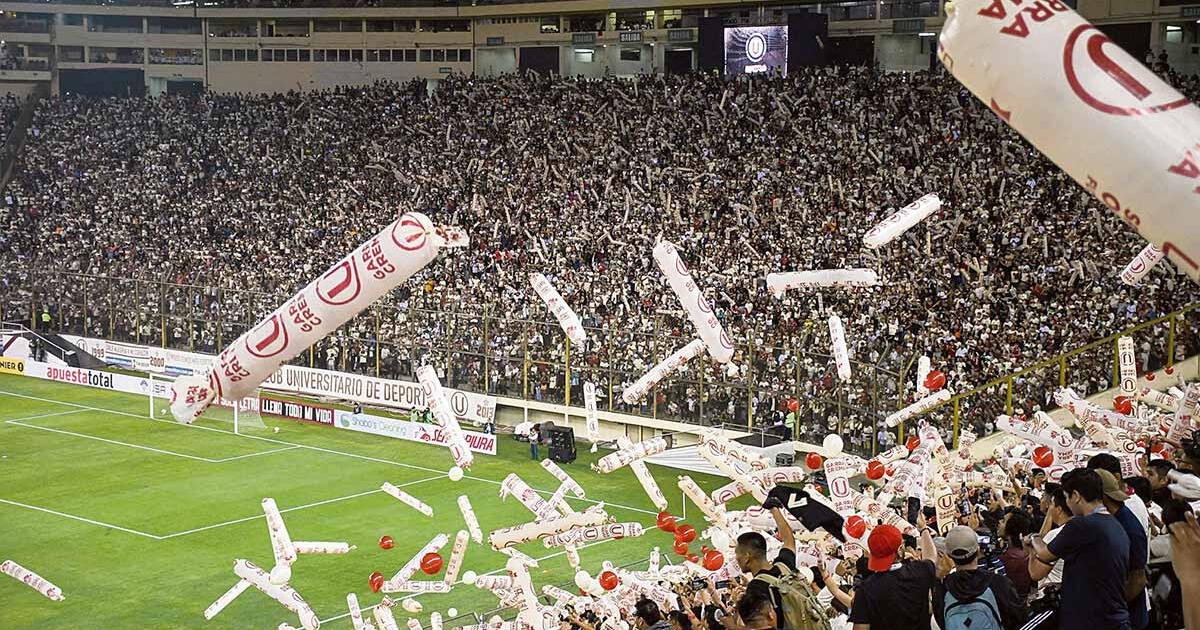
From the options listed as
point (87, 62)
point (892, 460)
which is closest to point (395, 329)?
point (892, 460)

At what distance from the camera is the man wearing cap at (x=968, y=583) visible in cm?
705

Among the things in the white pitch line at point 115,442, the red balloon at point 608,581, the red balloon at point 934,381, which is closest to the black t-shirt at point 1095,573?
the red balloon at point 608,581

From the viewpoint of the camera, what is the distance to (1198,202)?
554 cm

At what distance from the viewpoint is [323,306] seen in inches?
427

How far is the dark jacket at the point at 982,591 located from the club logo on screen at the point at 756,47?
1531 inches

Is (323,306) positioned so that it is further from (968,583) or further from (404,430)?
(404,430)

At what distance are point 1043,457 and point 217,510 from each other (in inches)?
744

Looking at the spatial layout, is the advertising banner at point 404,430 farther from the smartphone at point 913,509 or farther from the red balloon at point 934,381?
the smartphone at point 913,509

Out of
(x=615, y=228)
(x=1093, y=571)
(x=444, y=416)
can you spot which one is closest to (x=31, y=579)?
(x=444, y=416)

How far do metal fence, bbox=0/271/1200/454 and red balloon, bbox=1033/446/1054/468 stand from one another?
25.6 ft

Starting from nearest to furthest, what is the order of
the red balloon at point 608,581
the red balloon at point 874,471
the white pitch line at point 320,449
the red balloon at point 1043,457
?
the red balloon at point 608,581 → the red balloon at point 1043,457 → the red balloon at point 874,471 → the white pitch line at point 320,449

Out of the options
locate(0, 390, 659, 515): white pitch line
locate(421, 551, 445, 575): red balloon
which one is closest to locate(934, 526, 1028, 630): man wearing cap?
locate(421, 551, 445, 575): red balloon

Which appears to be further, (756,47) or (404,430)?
(756,47)

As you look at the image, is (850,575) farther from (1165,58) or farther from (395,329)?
(1165,58)
